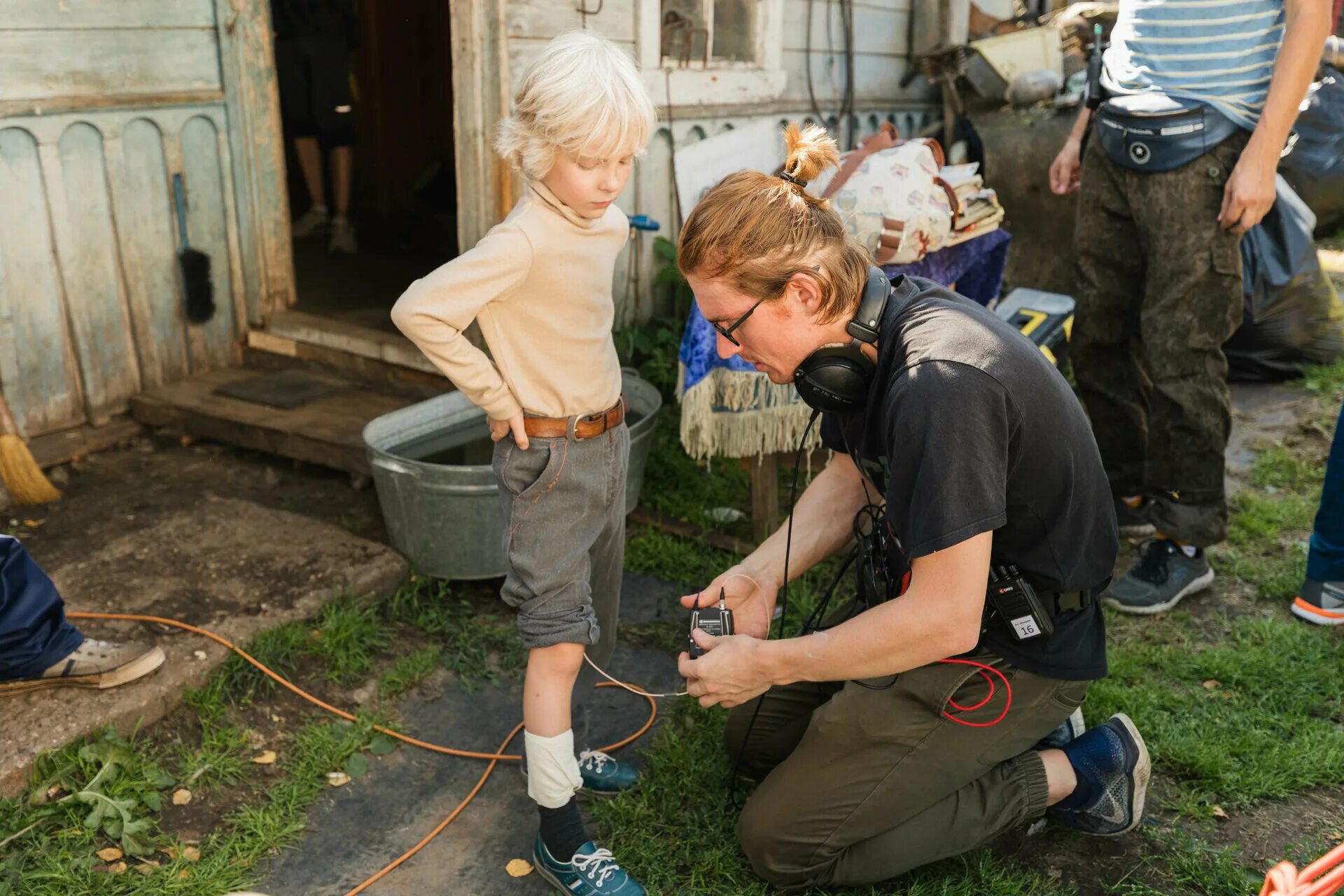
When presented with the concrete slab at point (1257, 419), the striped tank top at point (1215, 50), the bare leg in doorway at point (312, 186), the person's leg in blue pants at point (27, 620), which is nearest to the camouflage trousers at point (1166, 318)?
the striped tank top at point (1215, 50)

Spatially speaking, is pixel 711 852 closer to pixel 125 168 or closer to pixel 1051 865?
pixel 1051 865

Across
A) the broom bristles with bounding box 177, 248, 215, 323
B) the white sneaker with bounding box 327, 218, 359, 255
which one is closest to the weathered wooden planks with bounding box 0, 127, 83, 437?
the broom bristles with bounding box 177, 248, 215, 323

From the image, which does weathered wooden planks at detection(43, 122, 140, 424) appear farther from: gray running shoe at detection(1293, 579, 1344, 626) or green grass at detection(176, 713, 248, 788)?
gray running shoe at detection(1293, 579, 1344, 626)

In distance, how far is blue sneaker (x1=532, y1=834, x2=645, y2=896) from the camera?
92.7 inches

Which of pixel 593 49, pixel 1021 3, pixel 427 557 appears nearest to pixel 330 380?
pixel 427 557

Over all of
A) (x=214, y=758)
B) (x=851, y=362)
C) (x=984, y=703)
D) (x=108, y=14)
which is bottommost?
(x=214, y=758)

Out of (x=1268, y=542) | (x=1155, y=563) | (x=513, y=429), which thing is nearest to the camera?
(x=513, y=429)

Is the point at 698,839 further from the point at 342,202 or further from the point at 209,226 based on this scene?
the point at 342,202

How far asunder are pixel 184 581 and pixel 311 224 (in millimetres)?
3992

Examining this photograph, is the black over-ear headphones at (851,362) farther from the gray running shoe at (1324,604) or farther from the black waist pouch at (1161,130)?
the gray running shoe at (1324,604)

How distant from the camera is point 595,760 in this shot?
2801mm

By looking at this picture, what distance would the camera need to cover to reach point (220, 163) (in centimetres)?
456

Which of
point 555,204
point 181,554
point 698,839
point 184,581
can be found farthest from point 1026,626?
point 181,554

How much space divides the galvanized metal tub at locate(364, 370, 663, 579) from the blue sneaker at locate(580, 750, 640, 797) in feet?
2.24
